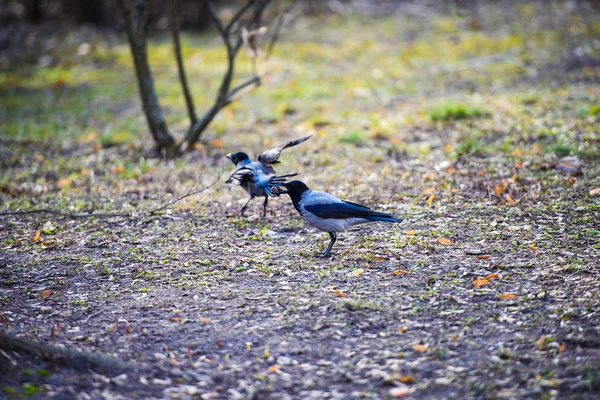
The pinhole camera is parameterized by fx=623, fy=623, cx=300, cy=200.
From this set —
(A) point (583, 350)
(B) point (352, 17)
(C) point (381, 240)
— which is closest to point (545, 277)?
(A) point (583, 350)

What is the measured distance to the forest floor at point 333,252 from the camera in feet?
11.9

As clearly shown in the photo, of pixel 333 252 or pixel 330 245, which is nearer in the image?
pixel 330 245

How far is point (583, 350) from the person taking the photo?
3635mm

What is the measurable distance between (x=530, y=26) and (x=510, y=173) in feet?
33.9

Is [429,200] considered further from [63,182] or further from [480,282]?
[63,182]

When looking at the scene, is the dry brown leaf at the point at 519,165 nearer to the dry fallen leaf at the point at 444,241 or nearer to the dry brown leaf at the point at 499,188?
the dry brown leaf at the point at 499,188

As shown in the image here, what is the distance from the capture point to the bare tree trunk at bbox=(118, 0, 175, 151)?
333 inches

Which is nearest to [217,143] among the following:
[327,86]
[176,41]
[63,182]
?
[176,41]

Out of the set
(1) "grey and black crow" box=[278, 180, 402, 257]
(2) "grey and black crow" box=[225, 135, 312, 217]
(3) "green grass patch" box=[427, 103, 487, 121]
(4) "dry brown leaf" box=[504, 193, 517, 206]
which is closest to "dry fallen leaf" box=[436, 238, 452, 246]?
(1) "grey and black crow" box=[278, 180, 402, 257]

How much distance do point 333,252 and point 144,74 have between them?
468 centimetres

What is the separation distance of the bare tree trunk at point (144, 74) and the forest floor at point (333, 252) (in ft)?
1.47

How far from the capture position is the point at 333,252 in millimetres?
5375

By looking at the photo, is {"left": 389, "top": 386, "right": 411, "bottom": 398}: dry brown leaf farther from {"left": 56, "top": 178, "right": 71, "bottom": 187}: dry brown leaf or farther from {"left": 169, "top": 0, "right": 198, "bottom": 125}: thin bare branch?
{"left": 169, "top": 0, "right": 198, "bottom": 125}: thin bare branch

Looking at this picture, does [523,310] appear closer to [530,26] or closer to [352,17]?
[530,26]
